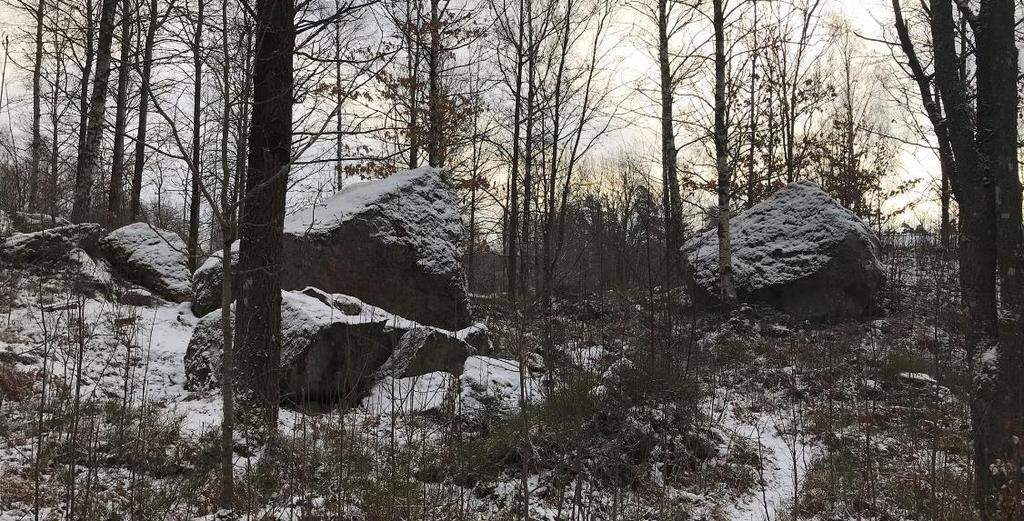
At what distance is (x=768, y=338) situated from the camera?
9.48 metres

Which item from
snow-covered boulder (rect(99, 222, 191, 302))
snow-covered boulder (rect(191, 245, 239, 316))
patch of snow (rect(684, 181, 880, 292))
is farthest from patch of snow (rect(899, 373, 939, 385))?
snow-covered boulder (rect(99, 222, 191, 302))

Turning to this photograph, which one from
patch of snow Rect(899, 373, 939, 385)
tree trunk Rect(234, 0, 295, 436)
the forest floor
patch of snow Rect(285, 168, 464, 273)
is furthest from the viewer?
patch of snow Rect(285, 168, 464, 273)

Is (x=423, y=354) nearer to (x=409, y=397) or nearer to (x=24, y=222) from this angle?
(x=409, y=397)

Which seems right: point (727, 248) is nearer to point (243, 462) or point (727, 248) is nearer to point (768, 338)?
point (768, 338)

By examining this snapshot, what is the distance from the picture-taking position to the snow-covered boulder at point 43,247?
24.5 ft

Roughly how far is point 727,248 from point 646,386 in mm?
6281

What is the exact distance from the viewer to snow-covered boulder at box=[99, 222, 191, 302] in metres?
8.51

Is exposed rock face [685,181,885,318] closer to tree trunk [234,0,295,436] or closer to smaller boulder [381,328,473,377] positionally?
smaller boulder [381,328,473,377]

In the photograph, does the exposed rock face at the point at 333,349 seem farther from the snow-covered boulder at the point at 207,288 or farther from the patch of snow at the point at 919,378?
the patch of snow at the point at 919,378

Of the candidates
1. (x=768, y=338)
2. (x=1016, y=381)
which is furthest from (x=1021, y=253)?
(x=768, y=338)

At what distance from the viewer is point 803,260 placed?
1050 cm

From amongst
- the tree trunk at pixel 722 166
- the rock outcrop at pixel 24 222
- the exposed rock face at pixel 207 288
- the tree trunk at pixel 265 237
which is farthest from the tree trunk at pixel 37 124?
the tree trunk at pixel 722 166

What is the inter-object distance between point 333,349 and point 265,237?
1.46 meters

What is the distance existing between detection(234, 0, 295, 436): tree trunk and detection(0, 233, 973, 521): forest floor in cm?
43
